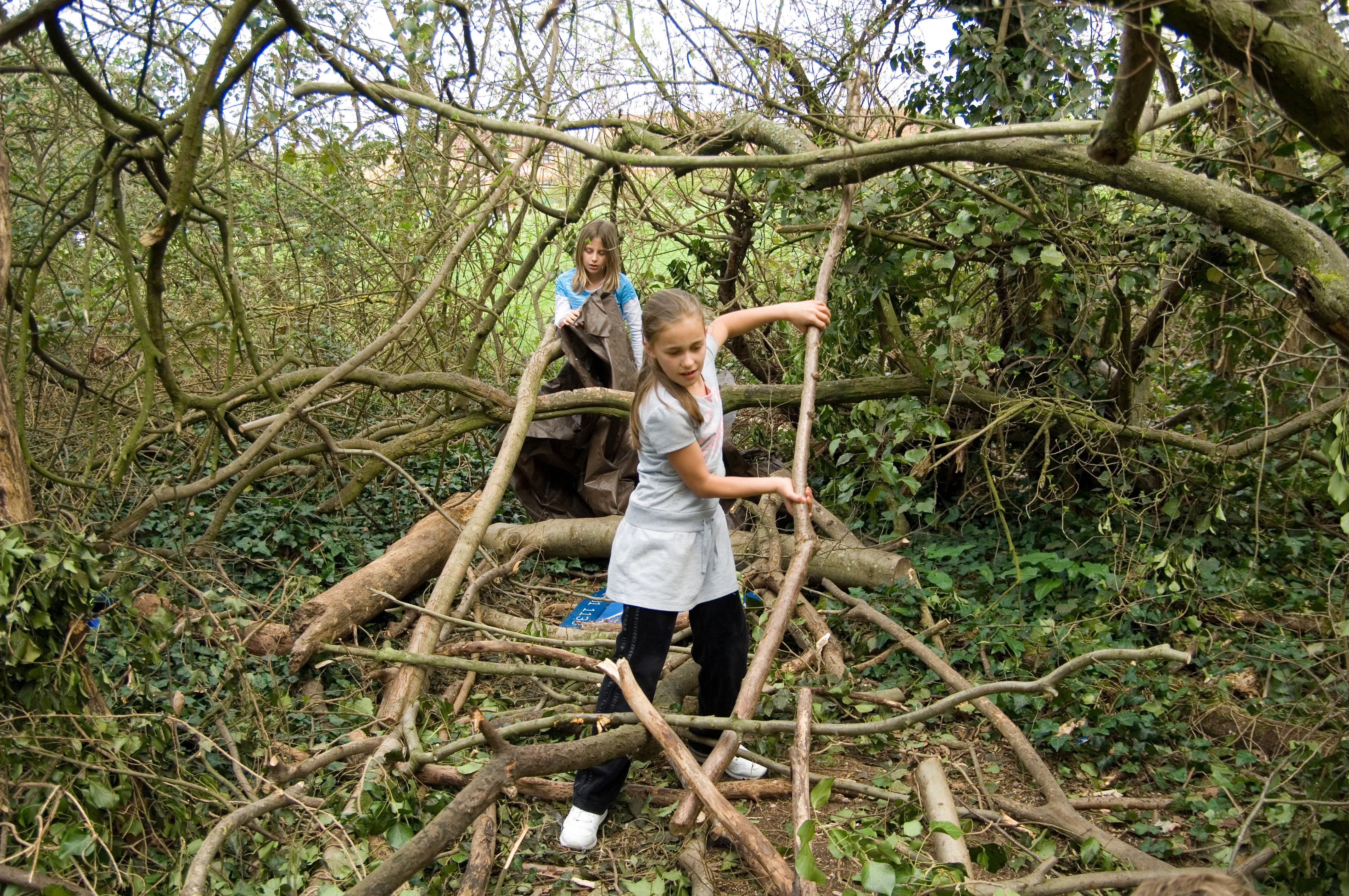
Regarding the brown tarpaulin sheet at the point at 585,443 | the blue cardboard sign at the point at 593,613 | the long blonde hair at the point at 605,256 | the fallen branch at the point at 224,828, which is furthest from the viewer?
the brown tarpaulin sheet at the point at 585,443

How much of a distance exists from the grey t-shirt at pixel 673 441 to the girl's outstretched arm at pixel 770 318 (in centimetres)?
10

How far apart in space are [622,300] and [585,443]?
0.82 metres

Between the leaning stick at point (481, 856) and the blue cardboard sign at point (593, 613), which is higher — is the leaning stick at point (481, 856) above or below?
below

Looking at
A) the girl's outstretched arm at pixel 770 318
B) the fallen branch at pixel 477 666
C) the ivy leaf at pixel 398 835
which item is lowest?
the ivy leaf at pixel 398 835

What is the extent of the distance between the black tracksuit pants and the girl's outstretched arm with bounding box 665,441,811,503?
1.33 ft

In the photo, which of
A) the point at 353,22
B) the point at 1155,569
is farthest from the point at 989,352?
the point at 353,22

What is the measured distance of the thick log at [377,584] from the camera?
4.22 metres

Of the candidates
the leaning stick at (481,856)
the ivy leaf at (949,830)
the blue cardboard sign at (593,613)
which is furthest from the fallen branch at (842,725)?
the blue cardboard sign at (593,613)

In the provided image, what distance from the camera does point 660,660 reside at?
10.4 ft

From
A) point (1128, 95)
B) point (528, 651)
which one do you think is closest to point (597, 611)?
point (528, 651)

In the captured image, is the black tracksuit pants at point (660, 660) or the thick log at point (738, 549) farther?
the thick log at point (738, 549)

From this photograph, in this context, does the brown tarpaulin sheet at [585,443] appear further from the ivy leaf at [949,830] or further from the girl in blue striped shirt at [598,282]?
the ivy leaf at [949,830]

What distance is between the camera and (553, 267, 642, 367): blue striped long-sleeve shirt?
535 cm

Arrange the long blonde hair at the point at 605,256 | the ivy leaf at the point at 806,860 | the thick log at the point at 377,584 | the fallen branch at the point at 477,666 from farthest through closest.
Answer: the long blonde hair at the point at 605,256, the thick log at the point at 377,584, the fallen branch at the point at 477,666, the ivy leaf at the point at 806,860
